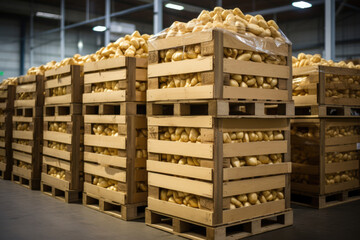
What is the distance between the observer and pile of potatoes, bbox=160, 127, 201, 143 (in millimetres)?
4168

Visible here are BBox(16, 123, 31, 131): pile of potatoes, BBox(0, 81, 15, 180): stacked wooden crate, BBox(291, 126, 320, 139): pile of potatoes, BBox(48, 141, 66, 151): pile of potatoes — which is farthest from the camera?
BBox(0, 81, 15, 180): stacked wooden crate

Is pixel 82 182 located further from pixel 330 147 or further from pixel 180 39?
pixel 330 147

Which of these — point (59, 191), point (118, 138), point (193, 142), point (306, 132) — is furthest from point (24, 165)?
point (306, 132)

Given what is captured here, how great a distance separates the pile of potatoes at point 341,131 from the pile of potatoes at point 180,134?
8.22 feet

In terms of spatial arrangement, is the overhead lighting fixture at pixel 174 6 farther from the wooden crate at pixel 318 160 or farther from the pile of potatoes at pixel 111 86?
the wooden crate at pixel 318 160

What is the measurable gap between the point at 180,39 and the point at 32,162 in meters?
4.27

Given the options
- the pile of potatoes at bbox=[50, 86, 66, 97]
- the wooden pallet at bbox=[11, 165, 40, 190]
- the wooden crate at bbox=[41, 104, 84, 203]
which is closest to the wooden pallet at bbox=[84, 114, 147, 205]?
the wooden crate at bbox=[41, 104, 84, 203]

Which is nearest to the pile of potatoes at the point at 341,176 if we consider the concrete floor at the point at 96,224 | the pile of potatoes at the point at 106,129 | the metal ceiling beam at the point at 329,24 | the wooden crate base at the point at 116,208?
the concrete floor at the point at 96,224

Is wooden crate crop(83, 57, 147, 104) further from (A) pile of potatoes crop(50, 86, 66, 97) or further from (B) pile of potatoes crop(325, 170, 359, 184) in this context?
(B) pile of potatoes crop(325, 170, 359, 184)

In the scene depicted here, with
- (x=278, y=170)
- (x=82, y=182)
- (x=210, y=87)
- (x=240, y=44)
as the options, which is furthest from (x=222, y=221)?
(x=82, y=182)

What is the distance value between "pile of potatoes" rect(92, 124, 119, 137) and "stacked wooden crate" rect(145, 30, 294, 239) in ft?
2.62

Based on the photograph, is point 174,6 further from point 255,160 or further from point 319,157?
point 255,160

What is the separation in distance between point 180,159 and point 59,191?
2966 mm

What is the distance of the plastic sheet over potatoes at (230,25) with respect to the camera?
4.26 m
